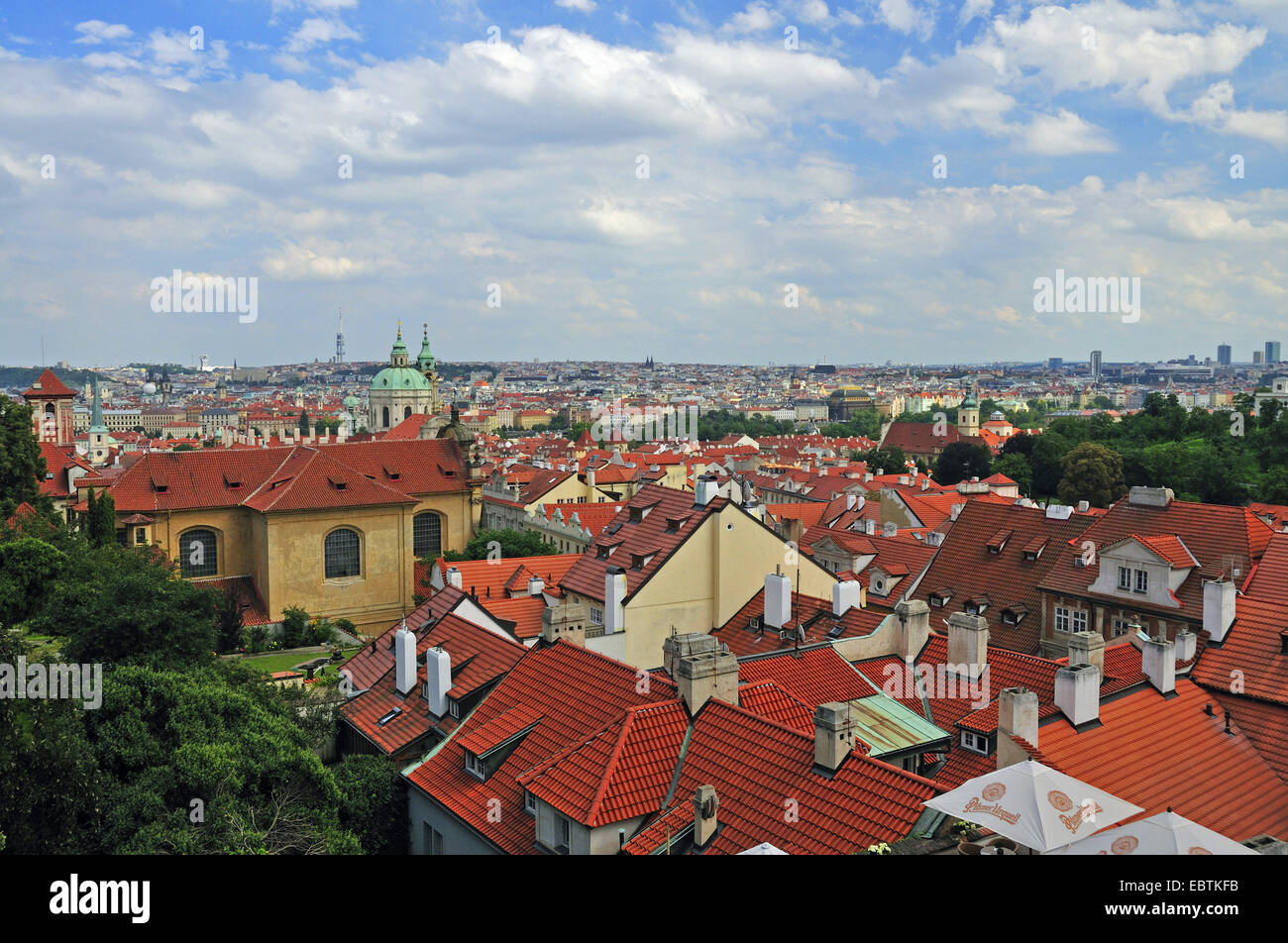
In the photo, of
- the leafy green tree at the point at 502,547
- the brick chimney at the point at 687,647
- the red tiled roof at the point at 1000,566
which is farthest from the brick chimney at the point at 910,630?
the leafy green tree at the point at 502,547

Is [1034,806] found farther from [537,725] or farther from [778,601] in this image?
[778,601]

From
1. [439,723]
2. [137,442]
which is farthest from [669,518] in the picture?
[137,442]

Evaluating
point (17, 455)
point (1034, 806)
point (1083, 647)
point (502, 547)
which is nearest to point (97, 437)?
point (17, 455)

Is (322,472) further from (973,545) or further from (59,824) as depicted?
(59,824)

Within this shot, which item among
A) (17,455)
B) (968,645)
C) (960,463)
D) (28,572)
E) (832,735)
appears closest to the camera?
(832,735)

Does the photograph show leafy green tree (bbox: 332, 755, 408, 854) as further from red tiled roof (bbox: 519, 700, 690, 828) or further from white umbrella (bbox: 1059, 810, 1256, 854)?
white umbrella (bbox: 1059, 810, 1256, 854)

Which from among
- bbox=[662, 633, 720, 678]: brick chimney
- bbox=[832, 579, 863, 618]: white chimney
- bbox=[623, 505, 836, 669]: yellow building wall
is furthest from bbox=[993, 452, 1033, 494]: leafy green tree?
bbox=[662, 633, 720, 678]: brick chimney

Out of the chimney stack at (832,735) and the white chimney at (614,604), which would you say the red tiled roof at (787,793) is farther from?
the white chimney at (614,604)
